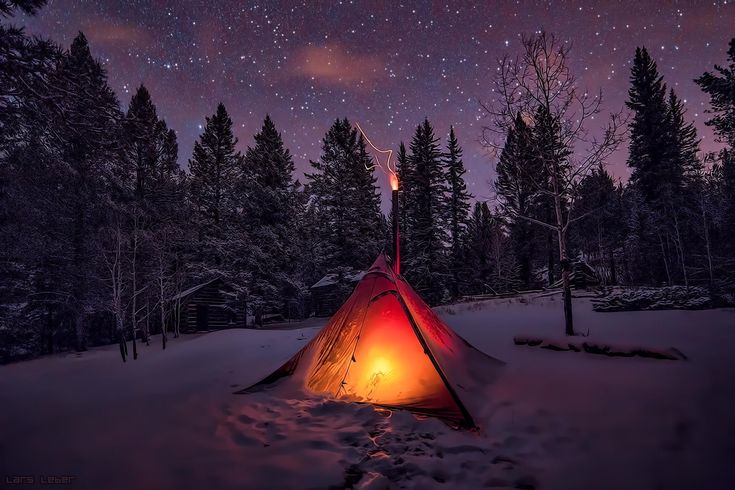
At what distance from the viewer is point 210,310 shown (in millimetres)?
24609

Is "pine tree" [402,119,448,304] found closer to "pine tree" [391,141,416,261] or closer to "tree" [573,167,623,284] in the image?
"pine tree" [391,141,416,261]

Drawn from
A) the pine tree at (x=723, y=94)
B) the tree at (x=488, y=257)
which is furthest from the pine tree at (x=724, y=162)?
the tree at (x=488, y=257)

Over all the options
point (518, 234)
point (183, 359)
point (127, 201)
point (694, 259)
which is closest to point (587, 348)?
point (183, 359)

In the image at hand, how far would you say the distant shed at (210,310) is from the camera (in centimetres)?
2391

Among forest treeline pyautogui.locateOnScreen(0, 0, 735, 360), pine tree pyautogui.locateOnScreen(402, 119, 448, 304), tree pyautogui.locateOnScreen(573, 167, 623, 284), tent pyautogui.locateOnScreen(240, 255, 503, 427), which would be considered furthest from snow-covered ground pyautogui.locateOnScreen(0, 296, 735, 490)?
tree pyautogui.locateOnScreen(573, 167, 623, 284)

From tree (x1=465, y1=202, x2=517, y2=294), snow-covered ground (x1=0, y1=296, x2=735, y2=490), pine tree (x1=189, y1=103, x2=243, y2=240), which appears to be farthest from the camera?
tree (x1=465, y1=202, x2=517, y2=294)

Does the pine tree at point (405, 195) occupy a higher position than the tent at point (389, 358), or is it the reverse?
the pine tree at point (405, 195)

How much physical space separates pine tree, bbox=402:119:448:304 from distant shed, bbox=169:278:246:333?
43.6 ft

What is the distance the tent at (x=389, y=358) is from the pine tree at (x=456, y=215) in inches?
850

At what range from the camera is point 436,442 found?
3861mm

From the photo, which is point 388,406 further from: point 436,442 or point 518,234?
point 518,234

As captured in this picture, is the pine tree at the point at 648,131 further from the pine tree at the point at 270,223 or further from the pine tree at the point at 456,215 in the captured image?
the pine tree at the point at 270,223

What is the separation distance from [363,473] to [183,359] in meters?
9.53

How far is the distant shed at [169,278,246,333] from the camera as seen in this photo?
78.4 ft
